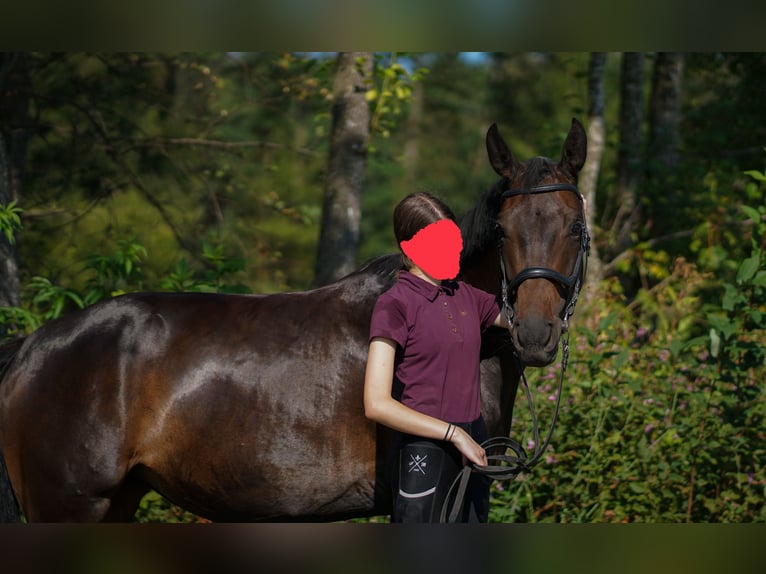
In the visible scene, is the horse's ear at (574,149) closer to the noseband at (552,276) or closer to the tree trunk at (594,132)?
the noseband at (552,276)

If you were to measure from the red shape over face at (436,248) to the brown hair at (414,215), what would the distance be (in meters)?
0.02

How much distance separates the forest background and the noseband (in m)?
0.65

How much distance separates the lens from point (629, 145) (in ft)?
38.3

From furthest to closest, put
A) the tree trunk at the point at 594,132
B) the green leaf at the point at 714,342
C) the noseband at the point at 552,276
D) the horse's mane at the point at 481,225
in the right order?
the tree trunk at the point at 594,132 < the green leaf at the point at 714,342 < the horse's mane at the point at 481,225 < the noseband at the point at 552,276

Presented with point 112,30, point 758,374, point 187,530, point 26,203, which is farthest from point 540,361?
point 26,203

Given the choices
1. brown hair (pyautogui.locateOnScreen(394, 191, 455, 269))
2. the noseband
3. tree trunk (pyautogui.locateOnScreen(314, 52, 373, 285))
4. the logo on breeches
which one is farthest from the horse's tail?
tree trunk (pyautogui.locateOnScreen(314, 52, 373, 285))

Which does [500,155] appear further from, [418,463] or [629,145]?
[629,145]

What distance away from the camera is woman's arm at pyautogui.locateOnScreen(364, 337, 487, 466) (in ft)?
9.43

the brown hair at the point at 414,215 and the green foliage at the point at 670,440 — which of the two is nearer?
the brown hair at the point at 414,215

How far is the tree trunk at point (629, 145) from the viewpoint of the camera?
11.4 m

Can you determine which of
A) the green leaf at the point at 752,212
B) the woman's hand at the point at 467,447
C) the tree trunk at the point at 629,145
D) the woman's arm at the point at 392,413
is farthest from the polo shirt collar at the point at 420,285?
the tree trunk at the point at 629,145

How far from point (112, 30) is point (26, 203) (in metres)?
7.82

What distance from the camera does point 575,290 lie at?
3.44m

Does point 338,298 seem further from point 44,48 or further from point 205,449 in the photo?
point 44,48
